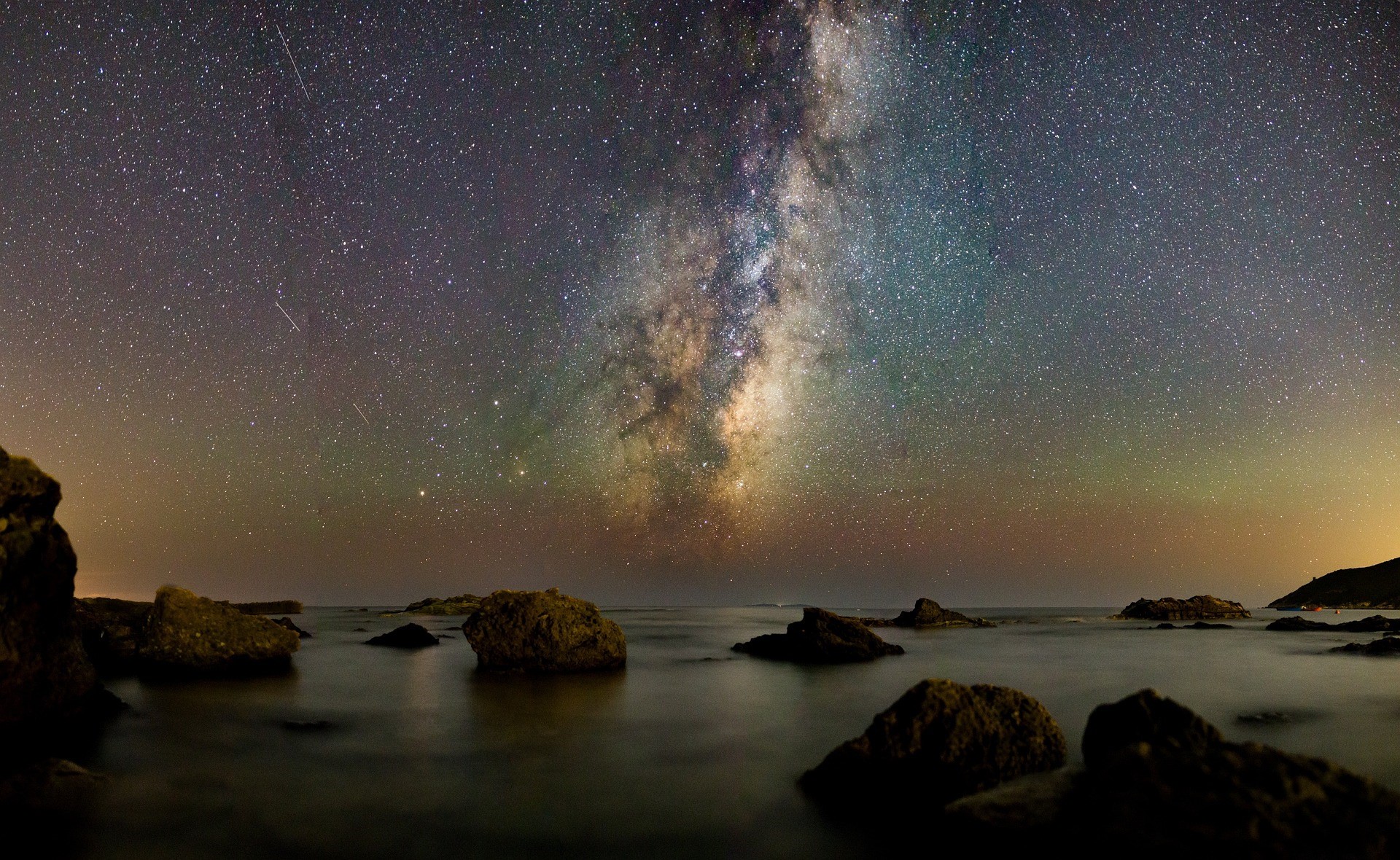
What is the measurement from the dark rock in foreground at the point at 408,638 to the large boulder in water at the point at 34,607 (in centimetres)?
1711

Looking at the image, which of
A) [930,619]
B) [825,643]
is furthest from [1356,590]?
[825,643]

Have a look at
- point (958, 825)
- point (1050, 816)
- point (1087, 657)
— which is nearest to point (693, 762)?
point (958, 825)

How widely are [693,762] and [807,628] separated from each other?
1338cm

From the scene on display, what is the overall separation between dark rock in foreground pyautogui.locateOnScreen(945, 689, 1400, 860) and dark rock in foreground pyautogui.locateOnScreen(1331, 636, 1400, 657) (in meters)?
26.4

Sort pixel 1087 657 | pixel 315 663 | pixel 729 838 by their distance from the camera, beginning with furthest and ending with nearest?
pixel 1087 657, pixel 315 663, pixel 729 838

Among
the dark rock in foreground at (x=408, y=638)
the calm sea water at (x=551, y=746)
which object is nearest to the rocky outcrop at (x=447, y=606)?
the dark rock in foreground at (x=408, y=638)

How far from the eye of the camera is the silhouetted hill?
118625 mm

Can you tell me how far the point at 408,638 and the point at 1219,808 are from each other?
27334 mm

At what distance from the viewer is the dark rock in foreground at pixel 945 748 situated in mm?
6594

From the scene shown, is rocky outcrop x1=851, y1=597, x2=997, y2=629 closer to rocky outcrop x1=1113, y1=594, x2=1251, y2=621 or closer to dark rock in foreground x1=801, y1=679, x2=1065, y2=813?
rocky outcrop x1=1113, y1=594, x2=1251, y2=621

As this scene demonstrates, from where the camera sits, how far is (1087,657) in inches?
978

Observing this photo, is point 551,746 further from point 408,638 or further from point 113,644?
point 408,638

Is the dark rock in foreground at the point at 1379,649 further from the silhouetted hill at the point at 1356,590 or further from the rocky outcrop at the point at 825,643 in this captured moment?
the silhouetted hill at the point at 1356,590

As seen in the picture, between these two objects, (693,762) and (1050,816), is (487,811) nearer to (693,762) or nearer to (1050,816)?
(693,762)
